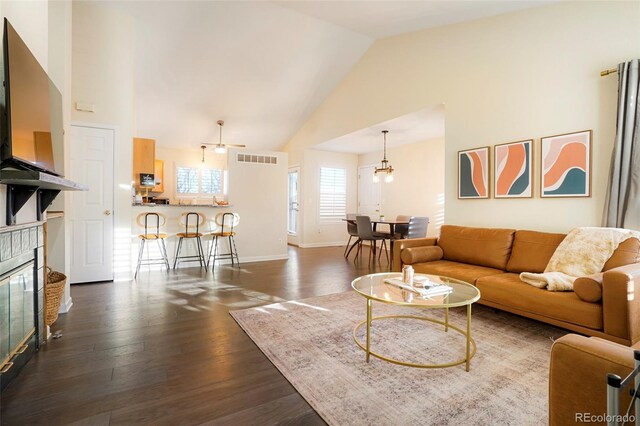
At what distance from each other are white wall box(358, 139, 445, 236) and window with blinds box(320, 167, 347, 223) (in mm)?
1083

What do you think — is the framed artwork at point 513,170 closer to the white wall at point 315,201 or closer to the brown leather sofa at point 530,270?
the brown leather sofa at point 530,270

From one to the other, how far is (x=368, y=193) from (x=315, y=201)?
1499mm

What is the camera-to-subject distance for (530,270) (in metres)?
3.06

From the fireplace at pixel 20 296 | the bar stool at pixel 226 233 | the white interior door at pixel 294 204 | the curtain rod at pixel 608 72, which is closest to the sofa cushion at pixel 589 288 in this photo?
the curtain rod at pixel 608 72

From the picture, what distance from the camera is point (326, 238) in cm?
840

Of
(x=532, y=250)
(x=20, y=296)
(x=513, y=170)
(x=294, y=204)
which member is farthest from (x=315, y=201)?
(x=20, y=296)

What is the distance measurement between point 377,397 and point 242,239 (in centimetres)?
472

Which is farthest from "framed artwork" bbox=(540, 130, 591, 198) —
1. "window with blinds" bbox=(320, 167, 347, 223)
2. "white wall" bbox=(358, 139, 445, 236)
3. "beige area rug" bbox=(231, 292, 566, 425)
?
"window with blinds" bbox=(320, 167, 347, 223)

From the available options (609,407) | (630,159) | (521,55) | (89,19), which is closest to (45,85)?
(89,19)

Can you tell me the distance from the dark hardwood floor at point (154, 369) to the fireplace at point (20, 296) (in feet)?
0.46

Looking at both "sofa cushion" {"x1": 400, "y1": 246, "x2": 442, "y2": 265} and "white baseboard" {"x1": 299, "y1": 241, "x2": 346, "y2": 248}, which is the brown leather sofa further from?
"white baseboard" {"x1": 299, "y1": 241, "x2": 346, "y2": 248}

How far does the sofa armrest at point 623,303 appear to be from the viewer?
199 centimetres

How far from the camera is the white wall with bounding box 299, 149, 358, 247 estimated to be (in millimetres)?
8023

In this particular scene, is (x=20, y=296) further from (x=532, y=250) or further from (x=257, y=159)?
(x=257, y=159)
